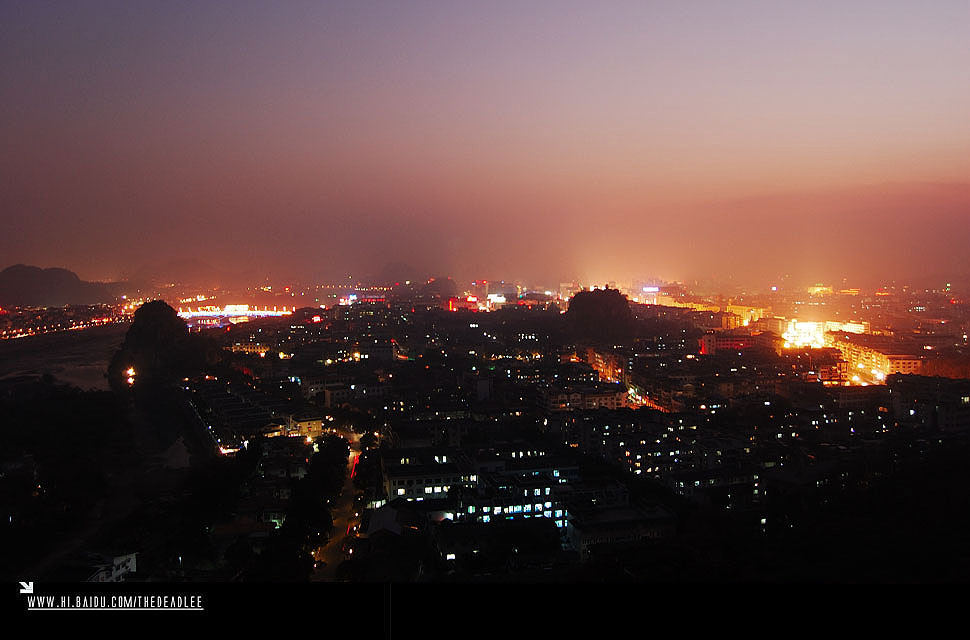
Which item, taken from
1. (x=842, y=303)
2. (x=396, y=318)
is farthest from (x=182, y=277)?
(x=842, y=303)

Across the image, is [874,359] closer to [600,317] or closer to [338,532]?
[600,317]

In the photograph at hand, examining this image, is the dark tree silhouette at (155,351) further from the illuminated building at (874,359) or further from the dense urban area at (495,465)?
the illuminated building at (874,359)

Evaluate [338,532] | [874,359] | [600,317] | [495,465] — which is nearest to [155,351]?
[600,317]

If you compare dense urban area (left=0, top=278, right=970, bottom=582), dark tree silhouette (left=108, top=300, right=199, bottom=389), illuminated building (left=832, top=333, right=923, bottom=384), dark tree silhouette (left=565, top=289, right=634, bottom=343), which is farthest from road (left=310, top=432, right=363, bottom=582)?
dark tree silhouette (left=565, top=289, right=634, bottom=343)

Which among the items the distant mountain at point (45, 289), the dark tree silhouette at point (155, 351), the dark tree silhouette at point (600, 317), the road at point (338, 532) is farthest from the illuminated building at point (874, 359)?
the distant mountain at point (45, 289)

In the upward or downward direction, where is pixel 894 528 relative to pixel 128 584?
downward

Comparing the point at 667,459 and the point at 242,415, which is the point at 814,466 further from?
the point at 242,415
